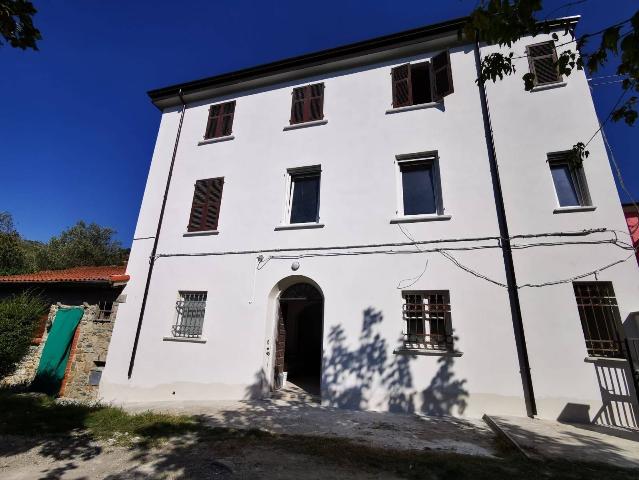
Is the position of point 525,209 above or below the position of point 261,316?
above

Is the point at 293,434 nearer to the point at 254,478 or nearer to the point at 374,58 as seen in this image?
the point at 254,478

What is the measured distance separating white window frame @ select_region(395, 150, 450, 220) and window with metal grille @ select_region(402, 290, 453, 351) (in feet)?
6.18

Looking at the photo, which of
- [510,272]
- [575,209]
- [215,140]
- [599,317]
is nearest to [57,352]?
[215,140]

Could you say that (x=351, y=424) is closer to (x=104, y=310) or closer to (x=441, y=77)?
(x=104, y=310)

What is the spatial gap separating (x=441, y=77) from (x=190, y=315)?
32.0 feet

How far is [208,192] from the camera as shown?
10484mm

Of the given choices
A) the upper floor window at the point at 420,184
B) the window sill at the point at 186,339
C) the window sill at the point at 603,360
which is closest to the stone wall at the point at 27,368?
the window sill at the point at 186,339

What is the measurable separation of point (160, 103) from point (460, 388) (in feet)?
44.0

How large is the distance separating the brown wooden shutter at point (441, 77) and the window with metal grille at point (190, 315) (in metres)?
8.69

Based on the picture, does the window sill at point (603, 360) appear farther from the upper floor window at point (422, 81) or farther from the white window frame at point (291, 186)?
the upper floor window at point (422, 81)

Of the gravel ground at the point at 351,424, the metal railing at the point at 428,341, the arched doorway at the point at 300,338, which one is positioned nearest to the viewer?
the gravel ground at the point at 351,424

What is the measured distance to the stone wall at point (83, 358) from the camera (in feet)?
31.1

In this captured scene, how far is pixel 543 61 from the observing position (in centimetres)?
871

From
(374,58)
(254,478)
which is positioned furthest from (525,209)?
(254,478)
